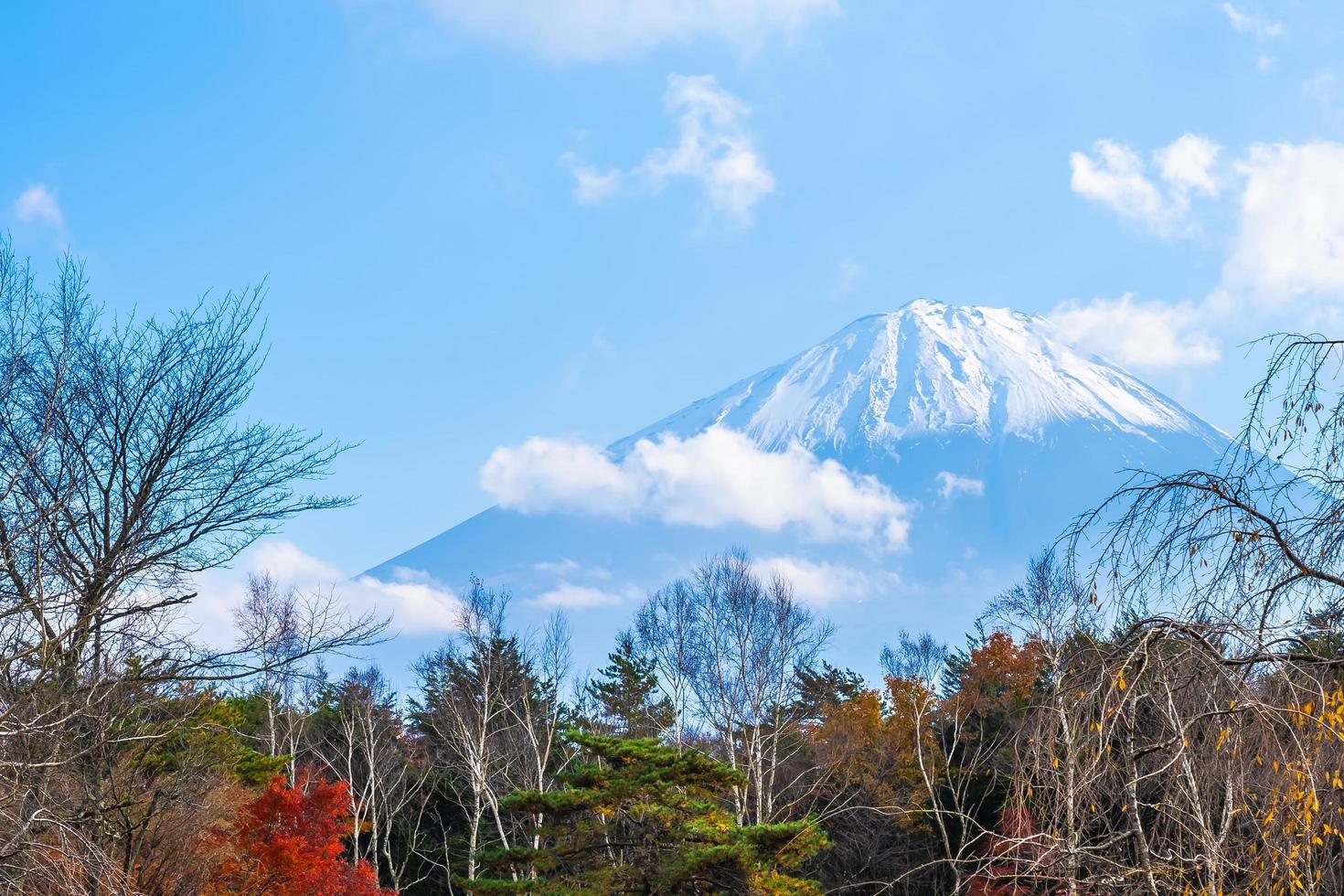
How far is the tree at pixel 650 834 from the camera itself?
13281mm

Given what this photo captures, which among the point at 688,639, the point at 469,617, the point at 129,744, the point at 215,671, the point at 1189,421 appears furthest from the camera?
the point at 1189,421

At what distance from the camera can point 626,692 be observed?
105 ft

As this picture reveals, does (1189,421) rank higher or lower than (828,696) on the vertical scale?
higher

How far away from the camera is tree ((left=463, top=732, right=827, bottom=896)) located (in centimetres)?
1328

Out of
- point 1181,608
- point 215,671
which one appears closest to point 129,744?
point 215,671

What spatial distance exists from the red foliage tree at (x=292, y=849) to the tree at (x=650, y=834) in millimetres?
3420

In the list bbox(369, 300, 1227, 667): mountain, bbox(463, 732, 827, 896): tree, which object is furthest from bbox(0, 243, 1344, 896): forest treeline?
bbox(369, 300, 1227, 667): mountain

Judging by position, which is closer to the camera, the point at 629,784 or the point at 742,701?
the point at 629,784

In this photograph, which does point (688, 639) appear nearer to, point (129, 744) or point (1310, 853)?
point (129, 744)

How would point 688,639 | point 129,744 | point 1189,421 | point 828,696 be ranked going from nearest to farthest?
1. point 129,744
2. point 688,639
3. point 828,696
4. point 1189,421

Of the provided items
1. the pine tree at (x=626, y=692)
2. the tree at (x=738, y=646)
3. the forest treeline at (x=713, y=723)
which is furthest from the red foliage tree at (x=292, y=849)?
the pine tree at (x=626, y=692)

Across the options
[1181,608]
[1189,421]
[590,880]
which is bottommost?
[590,880]

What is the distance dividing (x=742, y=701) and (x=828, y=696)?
520 inches

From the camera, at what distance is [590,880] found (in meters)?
14.0
